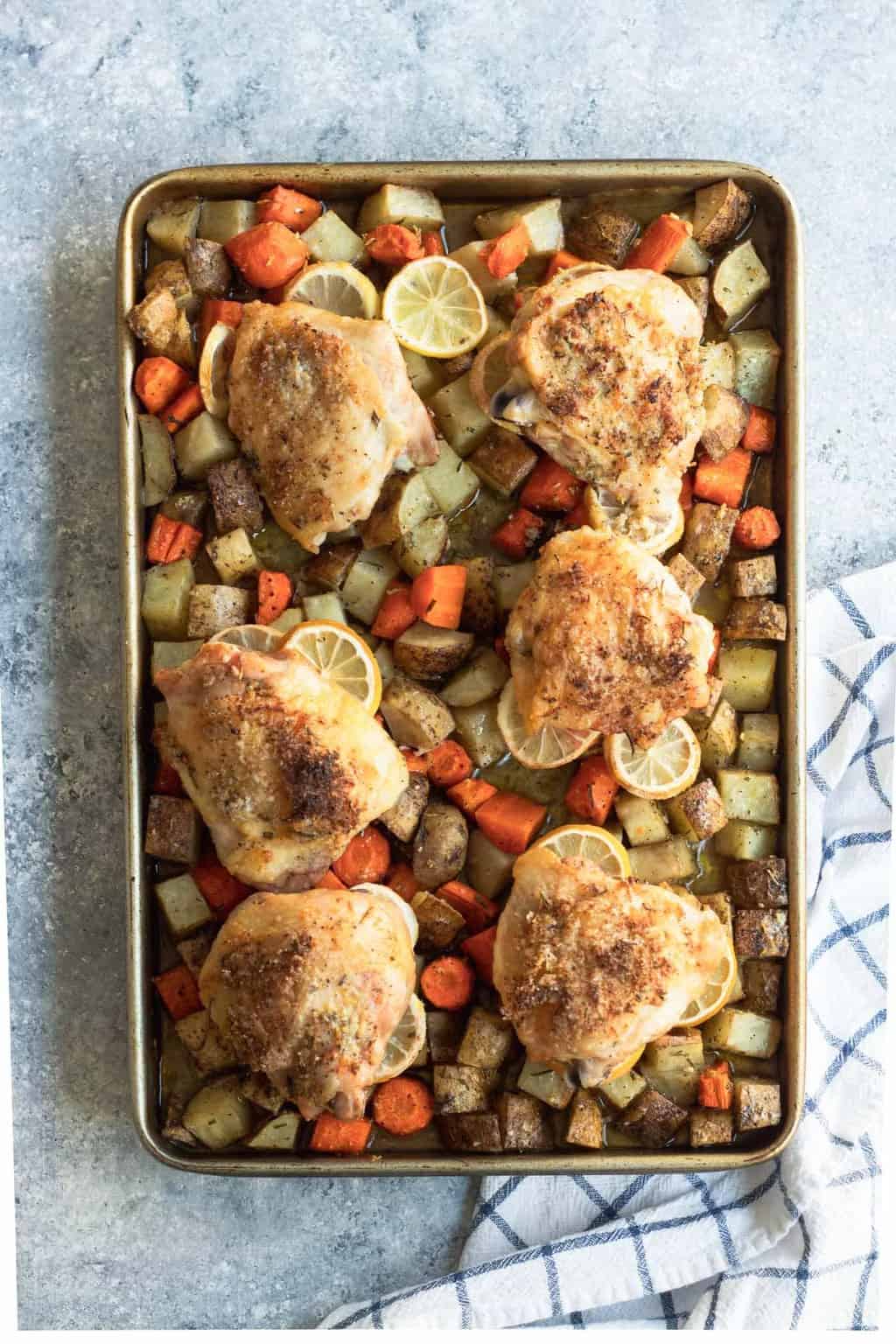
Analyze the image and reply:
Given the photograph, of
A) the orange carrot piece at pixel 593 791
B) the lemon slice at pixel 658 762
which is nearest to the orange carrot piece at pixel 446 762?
the orange carrot piece at pixel 593 791

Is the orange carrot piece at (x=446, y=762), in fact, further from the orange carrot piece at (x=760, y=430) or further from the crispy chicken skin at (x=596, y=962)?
the orange carrot piece at (x=760, y=430)

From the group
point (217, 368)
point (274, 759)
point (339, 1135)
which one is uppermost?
point (217, 368)

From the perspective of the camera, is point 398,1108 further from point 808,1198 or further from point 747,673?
point 747,673

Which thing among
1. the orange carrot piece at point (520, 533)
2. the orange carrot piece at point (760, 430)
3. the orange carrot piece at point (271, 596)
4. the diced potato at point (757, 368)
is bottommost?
the orange carrot piece at point (271, 596)

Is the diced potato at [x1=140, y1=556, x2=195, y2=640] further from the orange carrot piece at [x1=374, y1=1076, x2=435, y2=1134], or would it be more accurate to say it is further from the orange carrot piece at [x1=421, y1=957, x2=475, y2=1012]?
the orange carrot piece at [x1=374, y1=1076, x2=435, y2=1134]

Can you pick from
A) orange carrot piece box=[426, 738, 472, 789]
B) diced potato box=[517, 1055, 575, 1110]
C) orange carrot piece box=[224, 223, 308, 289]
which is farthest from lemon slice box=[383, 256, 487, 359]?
diced potato box=[517, 1055, 575, 1110]

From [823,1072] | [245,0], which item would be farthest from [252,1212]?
[245,0]

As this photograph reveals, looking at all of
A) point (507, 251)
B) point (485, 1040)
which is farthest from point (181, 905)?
point (507, 251)
